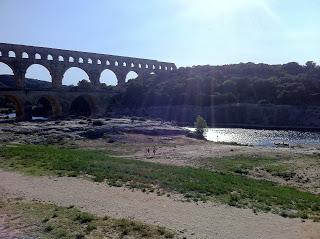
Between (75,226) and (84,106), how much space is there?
9686cm

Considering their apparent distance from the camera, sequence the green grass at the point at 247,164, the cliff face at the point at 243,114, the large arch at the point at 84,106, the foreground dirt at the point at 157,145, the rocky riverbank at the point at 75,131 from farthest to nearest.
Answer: the large arch at the point at 84,106
the cliff face at the point at 243,114
the rocky riverbank at the point at 75,131
the foreground dirt at the point at 157,145
the green grass at the point at 247,164

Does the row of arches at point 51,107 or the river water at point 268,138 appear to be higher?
the row of arches at point 51,107

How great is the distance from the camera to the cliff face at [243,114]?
94312 mm

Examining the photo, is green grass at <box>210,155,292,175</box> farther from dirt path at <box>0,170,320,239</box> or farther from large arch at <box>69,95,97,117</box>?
large arch at <box>69,95,97,117</box>

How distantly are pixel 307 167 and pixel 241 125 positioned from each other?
203 feet

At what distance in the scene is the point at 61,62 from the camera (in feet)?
321

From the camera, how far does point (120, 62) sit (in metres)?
118

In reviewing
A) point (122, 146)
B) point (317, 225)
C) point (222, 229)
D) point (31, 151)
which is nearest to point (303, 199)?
point (317, 225)

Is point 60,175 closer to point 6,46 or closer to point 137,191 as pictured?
point 137,191

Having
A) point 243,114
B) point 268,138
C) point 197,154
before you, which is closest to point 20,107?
point 268,138

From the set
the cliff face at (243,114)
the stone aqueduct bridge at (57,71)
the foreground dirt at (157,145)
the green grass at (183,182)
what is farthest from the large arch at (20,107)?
the green grass at (183,182)

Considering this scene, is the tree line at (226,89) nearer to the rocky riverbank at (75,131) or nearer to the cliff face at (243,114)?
the cliff face at (243,114)

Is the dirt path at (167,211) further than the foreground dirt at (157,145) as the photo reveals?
No

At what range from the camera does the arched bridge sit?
291ft
